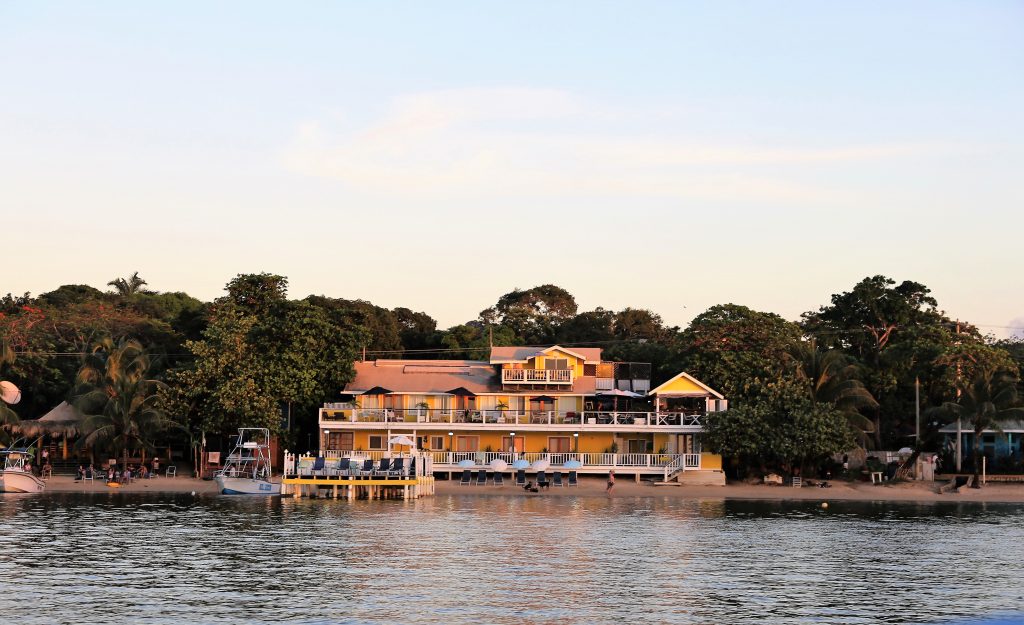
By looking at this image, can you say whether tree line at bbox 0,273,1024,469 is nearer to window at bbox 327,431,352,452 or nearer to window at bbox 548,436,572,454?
window at bbox 327,431,352,452

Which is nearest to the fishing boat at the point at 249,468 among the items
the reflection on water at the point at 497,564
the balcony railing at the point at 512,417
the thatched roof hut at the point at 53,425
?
the balcony railing at the point at 512,417

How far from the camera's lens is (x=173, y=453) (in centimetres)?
7419

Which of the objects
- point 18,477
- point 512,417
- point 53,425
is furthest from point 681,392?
point 18,477

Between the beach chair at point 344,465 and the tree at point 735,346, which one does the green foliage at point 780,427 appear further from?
the beach chair at point 344,465

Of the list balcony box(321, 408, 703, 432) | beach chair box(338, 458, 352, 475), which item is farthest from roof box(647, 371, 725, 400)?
beach chair box(338, 458, 352, 475)

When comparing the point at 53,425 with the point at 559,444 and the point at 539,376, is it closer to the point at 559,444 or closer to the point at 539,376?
the point at 539,376

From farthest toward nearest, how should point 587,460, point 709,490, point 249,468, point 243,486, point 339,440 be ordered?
point 339,440
point 587,460
point 249,468
point 709,490
point 243,486

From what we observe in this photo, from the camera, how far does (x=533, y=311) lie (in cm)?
11094

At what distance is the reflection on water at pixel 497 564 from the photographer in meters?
29.4

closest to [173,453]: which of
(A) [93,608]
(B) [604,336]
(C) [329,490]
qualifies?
(C) [329,490]

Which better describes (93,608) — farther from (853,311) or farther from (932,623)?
(853,311)

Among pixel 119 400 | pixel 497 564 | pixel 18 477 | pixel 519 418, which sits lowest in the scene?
pixel 497 564

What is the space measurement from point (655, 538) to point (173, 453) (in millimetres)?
40018

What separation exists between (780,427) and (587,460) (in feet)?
34.9
